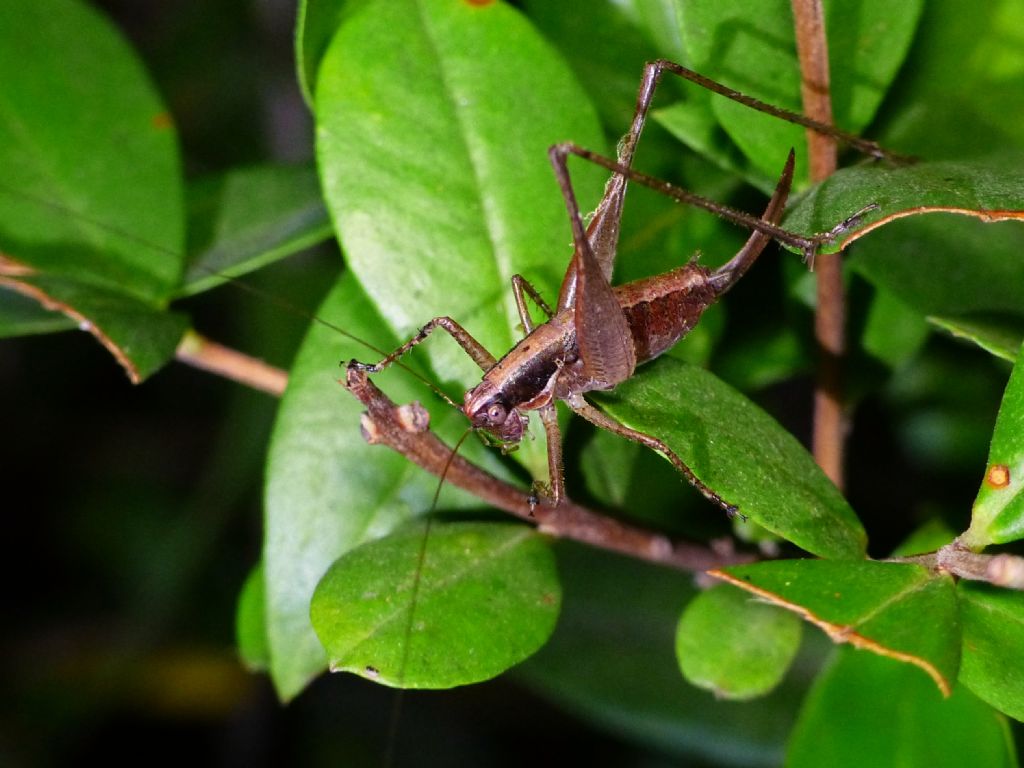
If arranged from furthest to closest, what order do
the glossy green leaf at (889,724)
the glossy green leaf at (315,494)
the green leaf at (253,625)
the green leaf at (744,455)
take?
the green leaf at (253,625) → the glossy green leaf at (315,494) → the glossy green leaf at (889,724) → the green leaf at (744,455)

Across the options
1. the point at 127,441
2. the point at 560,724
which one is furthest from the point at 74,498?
the point at 560,724

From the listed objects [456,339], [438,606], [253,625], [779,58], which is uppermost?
[779,58]

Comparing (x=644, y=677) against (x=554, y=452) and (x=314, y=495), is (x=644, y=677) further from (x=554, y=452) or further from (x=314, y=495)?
(x=314, y=495)

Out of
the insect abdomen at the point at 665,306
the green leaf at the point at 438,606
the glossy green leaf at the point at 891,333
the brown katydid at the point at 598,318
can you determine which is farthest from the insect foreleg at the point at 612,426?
the glossy green leaf at the point at 891,333

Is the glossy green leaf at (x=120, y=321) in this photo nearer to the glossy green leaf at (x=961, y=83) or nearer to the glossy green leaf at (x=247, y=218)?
the glossy green leaf at (x=247, y=218)

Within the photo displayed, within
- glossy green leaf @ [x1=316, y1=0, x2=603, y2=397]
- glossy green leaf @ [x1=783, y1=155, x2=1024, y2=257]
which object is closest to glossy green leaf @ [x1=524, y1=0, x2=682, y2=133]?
glossy green leaf @ [x1=316, y1=0, x2=603, y2=397]

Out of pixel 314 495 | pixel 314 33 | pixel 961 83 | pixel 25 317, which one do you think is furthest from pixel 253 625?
pixel 961 83

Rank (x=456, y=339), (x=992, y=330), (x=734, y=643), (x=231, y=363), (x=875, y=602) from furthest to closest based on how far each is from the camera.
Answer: (x=231, y=363) < (x=456, y=339) < (x=734, y=643) < (x=992, y=330) < (x=875, y=602)

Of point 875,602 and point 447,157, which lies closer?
point 875,602
